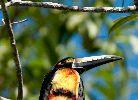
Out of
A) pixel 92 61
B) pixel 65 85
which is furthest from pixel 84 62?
pixel 65 85

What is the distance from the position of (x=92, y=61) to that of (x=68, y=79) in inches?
6.9

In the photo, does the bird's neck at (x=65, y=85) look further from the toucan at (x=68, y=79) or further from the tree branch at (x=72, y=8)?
the tree branch at (x=72, y=8)

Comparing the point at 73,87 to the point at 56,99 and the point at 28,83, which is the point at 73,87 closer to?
the point at 56,99

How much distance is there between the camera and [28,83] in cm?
538

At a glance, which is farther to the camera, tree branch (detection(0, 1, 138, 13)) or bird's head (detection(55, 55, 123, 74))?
bird's head (detection(55, 55, 123, 74))

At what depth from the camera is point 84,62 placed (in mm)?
3574

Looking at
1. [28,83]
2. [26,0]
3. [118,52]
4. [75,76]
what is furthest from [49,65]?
[26,0]

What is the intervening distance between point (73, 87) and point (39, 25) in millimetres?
2186

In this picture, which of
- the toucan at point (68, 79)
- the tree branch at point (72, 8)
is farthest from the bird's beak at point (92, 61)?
the tree branch at point (72, 8)

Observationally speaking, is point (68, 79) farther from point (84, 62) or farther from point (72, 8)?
point (72, 8)

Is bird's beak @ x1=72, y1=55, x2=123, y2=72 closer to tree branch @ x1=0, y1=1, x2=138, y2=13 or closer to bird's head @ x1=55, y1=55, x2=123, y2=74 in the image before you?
bird's head @ x1=55, y1=55, x2=123, y2=74

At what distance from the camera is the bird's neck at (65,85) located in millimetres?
3346

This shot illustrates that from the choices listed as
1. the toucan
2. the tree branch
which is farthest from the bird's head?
the tree branch

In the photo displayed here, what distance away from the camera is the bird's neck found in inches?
132
